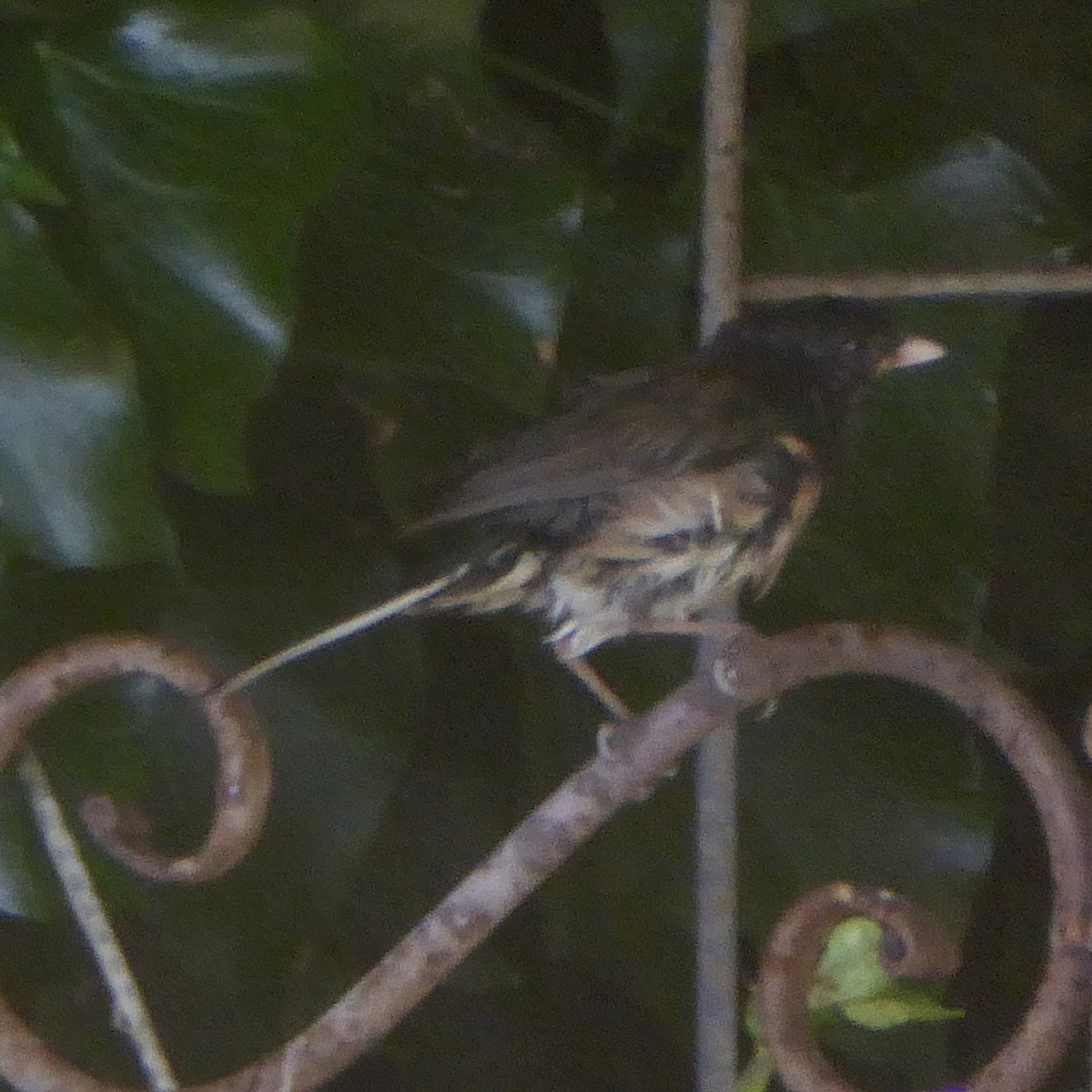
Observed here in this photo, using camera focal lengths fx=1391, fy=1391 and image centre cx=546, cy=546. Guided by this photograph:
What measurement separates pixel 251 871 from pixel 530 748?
0.72ft

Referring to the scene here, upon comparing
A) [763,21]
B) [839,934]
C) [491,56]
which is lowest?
[839,934]

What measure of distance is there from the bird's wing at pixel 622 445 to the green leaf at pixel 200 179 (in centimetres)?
15

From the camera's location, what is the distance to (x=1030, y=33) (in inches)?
35.7

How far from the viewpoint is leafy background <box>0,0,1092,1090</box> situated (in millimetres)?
717

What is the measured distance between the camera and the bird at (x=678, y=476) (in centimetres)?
80

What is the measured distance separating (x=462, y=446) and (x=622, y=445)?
16cm

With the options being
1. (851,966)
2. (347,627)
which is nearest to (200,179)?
(347,627)

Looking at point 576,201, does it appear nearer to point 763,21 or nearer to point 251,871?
point 763,21

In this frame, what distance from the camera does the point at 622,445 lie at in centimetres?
80

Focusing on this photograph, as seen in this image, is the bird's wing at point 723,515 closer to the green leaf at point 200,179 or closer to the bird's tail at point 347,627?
the bird's tail at point 347,627

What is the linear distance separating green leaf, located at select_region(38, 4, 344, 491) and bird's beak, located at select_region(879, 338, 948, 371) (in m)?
0.34

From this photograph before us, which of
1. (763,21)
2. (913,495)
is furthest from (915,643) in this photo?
(763,21)

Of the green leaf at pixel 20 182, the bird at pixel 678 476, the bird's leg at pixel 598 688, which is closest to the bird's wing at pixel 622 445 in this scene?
the bird at pixel 678 476

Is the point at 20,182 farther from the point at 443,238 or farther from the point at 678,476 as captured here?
the point at 678,476
